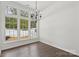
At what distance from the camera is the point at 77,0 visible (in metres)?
3.79

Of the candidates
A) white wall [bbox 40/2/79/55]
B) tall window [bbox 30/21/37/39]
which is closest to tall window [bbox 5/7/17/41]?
tall window [bbox 30/21/37/39]

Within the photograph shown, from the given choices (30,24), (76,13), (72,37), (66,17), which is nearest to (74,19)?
(76,13)

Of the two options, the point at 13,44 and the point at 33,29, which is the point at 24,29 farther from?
the point at 13,44

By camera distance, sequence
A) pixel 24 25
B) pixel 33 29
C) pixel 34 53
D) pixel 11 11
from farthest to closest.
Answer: pixel 33 29 < pixel 24 25 < pixel 11 11 < pixel 34 53

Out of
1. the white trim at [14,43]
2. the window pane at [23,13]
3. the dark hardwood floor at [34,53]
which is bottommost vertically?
the dark hardwood floor at [34,53]

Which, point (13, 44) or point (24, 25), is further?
point (24, 25)

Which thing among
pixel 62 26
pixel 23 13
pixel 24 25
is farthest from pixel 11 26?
pixel 62 26

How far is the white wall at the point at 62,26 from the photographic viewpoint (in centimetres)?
384

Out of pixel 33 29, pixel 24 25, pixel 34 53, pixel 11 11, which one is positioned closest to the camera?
pixel 34 53

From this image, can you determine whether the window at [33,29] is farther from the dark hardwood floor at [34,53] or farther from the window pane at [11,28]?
the dark hardwood floor at [34,53]

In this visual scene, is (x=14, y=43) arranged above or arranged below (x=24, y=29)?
below

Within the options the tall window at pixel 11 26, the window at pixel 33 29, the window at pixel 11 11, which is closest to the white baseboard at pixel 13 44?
the tall window at pixel 11 26

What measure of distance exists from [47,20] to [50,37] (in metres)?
1.30

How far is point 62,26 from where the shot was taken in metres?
4.63
